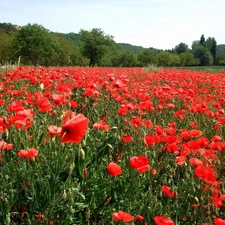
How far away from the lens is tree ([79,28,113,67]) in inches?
2368

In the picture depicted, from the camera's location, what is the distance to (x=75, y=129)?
4.52ft

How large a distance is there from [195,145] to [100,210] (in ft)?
2.68

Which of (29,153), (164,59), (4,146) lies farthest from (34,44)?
(29,153)

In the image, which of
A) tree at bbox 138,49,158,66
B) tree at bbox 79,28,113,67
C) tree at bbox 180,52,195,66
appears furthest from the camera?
tree at bbox 180,52,195,66

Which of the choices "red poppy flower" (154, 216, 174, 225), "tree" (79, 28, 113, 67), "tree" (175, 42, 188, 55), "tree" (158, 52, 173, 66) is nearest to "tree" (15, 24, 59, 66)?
"tree" (79, 28, 113, 67)

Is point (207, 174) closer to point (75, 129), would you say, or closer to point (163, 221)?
point (163, 221)

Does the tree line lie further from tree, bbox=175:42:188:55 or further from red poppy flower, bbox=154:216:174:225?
tree, bbox=175:42:188:55

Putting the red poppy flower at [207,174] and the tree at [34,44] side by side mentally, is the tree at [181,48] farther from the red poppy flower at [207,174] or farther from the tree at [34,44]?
the red poppy flower at [207,174]

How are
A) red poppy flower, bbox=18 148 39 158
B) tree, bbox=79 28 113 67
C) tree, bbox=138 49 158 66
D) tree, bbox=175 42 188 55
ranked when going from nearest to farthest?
red poppy flower, bbox=18 148 39 158, tree, bbox=79 28 113 67, tree, bbox=138 49 158 66, tree, bbox=175 42 188 55

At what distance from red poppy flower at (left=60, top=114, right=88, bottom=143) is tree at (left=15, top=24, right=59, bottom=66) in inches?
1744

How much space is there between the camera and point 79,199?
6.15ft

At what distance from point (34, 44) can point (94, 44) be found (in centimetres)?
1724

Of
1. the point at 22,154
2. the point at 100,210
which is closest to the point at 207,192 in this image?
the point at 100,210

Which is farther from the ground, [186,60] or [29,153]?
[186,60]
